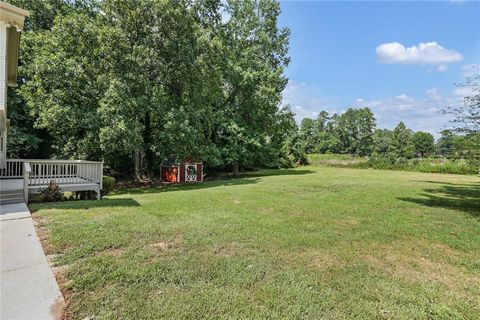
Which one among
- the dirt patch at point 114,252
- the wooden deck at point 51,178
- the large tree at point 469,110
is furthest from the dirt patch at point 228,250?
the large tree at point 469,110

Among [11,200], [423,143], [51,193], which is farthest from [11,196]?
[423,143]

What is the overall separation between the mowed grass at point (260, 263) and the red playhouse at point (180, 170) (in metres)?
9.76

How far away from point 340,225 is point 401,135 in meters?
53.8

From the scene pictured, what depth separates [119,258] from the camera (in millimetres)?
3639

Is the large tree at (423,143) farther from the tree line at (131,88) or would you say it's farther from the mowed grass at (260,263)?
the mowed grass at (260,263)

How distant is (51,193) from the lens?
7.73 meters

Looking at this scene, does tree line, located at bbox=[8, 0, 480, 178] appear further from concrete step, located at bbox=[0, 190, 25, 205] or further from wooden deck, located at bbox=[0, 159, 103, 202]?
concrete step, located at bbox=[0, 190, 25, 205]

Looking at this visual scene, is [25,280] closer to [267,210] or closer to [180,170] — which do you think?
[267,210]

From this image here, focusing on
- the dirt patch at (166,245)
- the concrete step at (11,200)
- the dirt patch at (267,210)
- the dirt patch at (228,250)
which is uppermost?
the concrete step at (11,200)

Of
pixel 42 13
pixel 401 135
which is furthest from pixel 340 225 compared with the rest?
pixel 401 135

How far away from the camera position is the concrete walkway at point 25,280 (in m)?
2.46

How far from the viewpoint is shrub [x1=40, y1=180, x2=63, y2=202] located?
763 centimetres

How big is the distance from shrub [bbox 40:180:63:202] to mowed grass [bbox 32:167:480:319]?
1106mm

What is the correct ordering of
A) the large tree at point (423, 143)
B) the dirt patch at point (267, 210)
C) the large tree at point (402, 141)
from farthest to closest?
the large tree at point (423, 143) → the large tree at point (402, 141) → the dirt patch at point (267, 210)
